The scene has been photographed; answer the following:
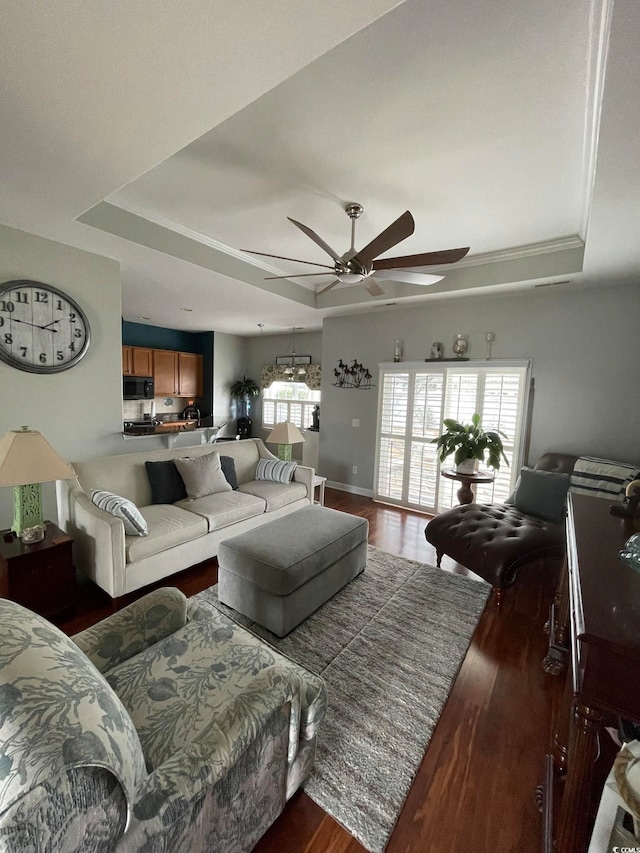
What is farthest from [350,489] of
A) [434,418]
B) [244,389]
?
[244,389]

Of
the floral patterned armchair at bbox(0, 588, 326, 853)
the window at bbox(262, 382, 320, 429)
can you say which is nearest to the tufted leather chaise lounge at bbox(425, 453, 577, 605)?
the floral patterned armchair at bbox(0, 588, 326, 853)

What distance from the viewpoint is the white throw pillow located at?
3.15 metres

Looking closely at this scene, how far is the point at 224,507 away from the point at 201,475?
1.40 feet

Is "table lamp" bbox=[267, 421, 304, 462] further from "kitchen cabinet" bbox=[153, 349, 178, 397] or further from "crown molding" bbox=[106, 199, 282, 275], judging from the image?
"kitchen cabinet" bbox=[153, 349, 178, 397]

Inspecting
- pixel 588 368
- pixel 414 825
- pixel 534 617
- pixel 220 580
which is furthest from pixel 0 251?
pixel 588 368

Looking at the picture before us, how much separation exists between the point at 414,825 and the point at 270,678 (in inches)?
30.8

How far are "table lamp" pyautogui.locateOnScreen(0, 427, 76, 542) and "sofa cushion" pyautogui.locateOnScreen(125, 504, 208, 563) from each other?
0.55m

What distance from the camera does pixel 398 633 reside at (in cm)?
216

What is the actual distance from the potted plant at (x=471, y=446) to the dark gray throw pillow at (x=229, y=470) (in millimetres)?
2144

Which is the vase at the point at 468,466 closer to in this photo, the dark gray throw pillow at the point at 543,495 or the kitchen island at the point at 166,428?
the dark gray throw pillow at the point at 543,495

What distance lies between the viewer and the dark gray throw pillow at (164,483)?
3025 millimetres

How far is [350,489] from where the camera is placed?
520 cm

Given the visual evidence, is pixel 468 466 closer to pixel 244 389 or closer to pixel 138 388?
pixel 244 389

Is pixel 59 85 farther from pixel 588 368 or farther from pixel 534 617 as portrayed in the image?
pixel 588 368
